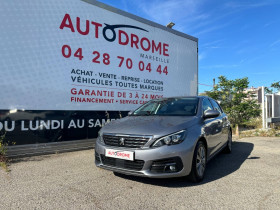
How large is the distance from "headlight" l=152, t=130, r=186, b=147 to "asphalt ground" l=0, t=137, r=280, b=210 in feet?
2.29

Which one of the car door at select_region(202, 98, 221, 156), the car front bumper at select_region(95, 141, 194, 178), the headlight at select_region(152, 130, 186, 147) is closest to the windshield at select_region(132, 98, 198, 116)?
the car door at select_region(202, 98, 221, 156)

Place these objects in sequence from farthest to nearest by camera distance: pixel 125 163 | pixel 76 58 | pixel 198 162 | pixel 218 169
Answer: pixel 76 58, pixel 218 169, pixel 198 162, pixel 125 163

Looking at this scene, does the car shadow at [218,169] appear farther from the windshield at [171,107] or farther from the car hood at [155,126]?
the windshield at [171,107]

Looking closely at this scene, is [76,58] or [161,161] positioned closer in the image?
[161,161]

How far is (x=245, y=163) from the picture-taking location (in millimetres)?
4715

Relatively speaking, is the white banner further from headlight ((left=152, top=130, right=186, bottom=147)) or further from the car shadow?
headlight ((left=152, top=130, right=186, bottom=147))

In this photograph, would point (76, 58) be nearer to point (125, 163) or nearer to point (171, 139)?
point (125, 163)

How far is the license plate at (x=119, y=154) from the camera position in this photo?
314 cm

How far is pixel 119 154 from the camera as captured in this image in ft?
10.6

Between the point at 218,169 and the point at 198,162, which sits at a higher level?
the point at 198,162

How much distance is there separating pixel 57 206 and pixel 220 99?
998 centimetres

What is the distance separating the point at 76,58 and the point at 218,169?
4.29m

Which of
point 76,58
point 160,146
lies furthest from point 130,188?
point 76,58

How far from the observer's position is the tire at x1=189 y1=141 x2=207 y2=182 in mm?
3324
